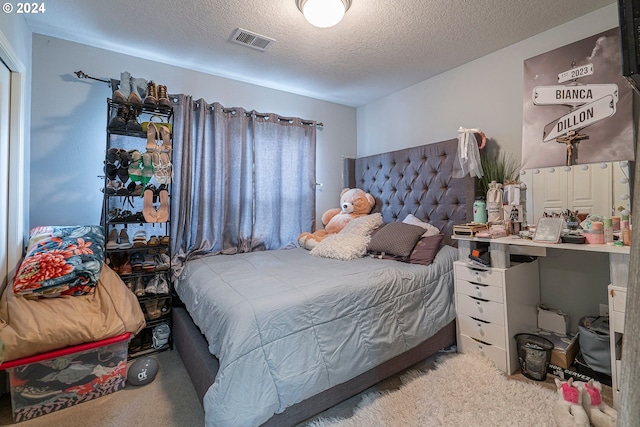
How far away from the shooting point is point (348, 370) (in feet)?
4.73

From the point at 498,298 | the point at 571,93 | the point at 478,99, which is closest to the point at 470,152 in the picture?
the point at 478,99

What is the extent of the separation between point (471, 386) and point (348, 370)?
762 mm

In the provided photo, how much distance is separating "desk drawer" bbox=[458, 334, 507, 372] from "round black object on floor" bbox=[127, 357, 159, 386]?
2.03m

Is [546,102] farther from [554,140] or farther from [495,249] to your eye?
[495,249]

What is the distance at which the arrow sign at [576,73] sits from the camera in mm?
1794

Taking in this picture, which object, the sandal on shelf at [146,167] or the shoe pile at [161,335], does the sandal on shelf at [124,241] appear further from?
the shoe pile at [161,335]

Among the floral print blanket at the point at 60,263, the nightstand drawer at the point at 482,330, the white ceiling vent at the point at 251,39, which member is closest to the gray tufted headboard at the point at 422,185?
the nightstand drawer at the point at 482,330

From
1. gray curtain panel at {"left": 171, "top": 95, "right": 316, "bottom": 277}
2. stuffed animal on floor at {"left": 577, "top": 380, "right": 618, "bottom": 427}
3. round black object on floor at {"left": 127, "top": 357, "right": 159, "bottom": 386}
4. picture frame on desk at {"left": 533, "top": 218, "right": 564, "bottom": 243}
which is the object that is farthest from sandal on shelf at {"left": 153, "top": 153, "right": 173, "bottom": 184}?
stuffed animal on floor at {"left": 577, "top": 380, "right": 618, "bottom": 427}

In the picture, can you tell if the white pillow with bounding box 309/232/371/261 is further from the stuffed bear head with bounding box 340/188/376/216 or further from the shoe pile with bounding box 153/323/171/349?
the shoe pile with bounding box 153/323/171/349

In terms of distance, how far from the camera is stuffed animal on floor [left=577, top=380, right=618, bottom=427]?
4.11ft

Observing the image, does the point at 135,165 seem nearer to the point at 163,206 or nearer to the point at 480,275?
the point at 163,206

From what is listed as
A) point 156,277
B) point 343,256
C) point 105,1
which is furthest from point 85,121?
point 343,256

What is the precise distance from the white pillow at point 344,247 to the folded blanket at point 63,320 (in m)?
1.33

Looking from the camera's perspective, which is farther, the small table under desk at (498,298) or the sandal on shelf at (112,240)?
the sandal on shelf at (112,240)
